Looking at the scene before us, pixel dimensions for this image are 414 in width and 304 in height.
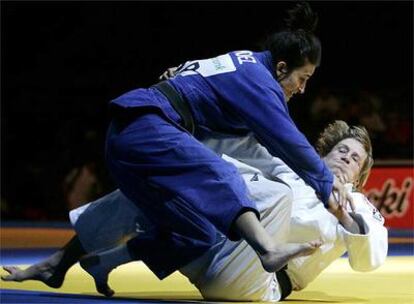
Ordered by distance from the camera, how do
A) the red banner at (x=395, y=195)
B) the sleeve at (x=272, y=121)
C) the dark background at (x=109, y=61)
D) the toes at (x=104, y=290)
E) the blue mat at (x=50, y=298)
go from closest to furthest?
the sleeve at (x=272, y=121) → the blue mat at (x=50, y=298) → the toes at (x=104, y=290) → the red banner at (x=395, y=195) → the dark background at (x=109, y=61)

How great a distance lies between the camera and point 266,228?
3.87 m

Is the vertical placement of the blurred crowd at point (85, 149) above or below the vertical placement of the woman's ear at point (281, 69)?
→ below

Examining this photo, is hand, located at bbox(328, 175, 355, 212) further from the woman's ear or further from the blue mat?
the blue mat

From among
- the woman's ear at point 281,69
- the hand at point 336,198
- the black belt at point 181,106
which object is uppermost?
the woman's ear at point 281,69

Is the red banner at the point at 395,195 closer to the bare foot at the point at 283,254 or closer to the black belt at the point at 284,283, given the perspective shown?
the black belt at the point at 284,283

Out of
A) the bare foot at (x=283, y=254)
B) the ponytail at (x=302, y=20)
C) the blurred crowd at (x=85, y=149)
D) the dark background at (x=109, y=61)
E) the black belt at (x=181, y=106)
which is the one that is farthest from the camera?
the dark background at (x=109, y=61)

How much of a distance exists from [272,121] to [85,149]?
8063mm

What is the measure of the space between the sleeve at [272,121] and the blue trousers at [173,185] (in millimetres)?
185

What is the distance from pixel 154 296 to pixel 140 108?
0.81m

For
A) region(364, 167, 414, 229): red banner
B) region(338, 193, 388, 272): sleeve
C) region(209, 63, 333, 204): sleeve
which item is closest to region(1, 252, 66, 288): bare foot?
region(209, 63, 333, 204): sleeve

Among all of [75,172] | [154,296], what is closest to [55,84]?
[75,172]

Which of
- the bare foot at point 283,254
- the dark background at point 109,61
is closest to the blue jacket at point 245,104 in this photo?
the bare foot at point 283,254

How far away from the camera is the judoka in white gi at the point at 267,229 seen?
3.89 metres

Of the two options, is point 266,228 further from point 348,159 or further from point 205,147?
point 348,159
